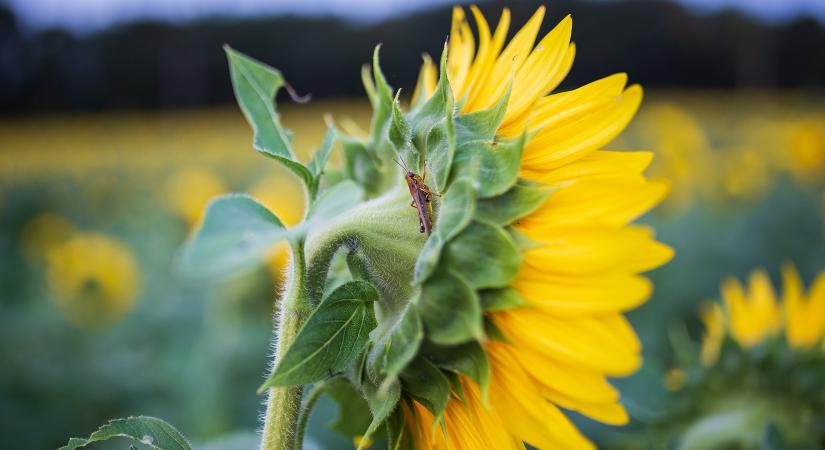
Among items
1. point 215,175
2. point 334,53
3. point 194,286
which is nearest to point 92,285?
point 194,286

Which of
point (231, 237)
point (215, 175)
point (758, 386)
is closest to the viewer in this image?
point (231, 237)

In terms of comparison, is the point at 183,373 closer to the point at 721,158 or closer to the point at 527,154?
the point at 527,154

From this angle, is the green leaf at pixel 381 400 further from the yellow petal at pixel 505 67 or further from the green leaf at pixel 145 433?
the yellow petal at pixel 505 67

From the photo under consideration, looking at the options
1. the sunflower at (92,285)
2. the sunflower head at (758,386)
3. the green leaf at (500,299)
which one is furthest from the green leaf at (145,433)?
the sunflower at (92,285)

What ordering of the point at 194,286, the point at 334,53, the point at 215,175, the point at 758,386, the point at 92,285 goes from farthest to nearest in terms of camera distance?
the point at 334,53 → the point at 215,175 → the point at 92,285 → the point at 194,286 → the point at 758,386

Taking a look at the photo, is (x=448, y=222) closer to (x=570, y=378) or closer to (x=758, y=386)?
(x=570, y=378)

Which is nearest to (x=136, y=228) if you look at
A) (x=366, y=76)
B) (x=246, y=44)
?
(x=366, y=76)

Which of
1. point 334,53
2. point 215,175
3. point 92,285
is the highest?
point 92,285
